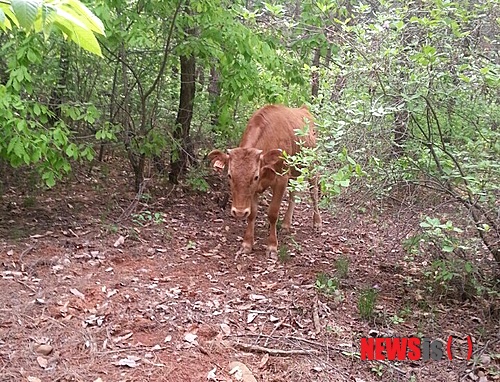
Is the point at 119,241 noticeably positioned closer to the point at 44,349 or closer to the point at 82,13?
the point at 44,349

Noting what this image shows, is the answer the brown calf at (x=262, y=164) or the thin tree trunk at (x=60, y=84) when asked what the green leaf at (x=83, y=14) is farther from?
the thin tree trunk at (x=60, y=84)

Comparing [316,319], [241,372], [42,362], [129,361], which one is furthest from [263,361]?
[42,362]

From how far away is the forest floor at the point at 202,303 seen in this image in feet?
14.1

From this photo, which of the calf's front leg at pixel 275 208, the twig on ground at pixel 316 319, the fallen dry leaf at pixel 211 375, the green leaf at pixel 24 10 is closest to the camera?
the green leaf at pixel 24 10

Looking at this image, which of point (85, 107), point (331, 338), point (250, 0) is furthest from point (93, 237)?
point (250, 0)

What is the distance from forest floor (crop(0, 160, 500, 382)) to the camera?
14.1ft

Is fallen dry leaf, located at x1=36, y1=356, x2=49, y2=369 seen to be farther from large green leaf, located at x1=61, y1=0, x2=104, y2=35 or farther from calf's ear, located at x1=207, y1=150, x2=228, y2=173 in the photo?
calf's ear, located at x1=207, y1=150, x2=228, y2=173

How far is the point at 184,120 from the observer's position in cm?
932

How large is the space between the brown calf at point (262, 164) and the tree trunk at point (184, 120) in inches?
71.7

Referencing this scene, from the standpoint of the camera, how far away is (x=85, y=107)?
282 inches

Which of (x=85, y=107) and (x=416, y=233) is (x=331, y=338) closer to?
(x=416, y=233)

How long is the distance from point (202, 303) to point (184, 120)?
4704mm

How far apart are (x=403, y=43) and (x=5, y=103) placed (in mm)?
4217

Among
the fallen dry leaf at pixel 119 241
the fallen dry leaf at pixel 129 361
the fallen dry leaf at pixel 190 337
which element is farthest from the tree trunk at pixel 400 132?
the fallen dry leaf at pixel 119 241
